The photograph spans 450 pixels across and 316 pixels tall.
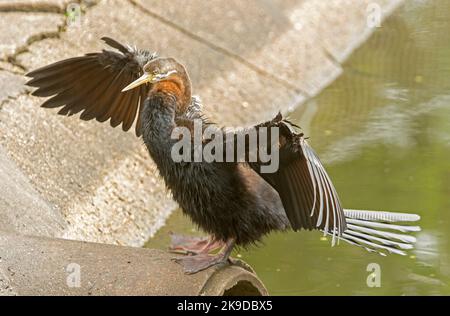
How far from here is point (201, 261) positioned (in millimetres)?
4520

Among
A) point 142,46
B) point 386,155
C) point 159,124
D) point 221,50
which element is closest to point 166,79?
point 159,124

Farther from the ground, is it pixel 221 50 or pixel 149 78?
pixel 221 50

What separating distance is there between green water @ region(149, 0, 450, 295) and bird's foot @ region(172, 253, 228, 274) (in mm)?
1124

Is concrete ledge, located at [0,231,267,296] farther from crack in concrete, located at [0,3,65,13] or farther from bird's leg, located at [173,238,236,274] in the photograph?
crack in concrete, located at [0,3,65,13]

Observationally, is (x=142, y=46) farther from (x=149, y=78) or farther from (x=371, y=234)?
(x=371, y=234)

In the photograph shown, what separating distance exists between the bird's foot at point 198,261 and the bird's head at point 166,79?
2.28ft

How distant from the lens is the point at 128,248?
4566 millimetres

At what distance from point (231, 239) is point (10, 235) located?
0.92 m

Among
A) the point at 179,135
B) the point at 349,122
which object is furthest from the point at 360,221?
the point at 349,122

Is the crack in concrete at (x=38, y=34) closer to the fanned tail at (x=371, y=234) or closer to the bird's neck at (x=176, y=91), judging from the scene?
the bird's neck at (x=176, y=91)

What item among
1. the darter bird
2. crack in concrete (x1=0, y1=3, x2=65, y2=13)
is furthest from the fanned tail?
crack in concrete (x1=0, y1=3, x2=65, y2=13)

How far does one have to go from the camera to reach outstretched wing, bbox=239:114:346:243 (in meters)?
4.40

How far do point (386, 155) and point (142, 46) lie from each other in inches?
73.5
